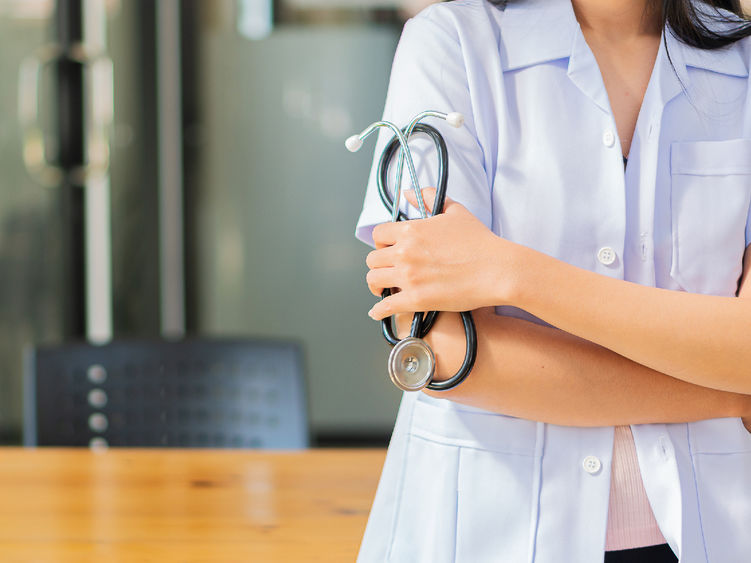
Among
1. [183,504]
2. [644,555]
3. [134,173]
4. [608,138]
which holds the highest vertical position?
[608,138]

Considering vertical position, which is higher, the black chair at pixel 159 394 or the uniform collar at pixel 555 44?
the uniform collar at pixel 555 44

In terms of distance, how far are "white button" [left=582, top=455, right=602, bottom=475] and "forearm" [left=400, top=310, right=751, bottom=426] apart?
0.03 metres

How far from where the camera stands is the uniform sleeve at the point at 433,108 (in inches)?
32.6

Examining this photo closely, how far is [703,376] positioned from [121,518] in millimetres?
771

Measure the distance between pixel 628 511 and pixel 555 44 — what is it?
495 millimetres

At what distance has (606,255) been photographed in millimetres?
818

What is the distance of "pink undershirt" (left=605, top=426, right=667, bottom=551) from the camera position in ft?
2.56

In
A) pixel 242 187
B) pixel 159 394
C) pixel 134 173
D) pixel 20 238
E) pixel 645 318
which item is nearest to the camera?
pixel 645 318

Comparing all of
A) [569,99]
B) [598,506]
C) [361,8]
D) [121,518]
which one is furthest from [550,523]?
[361,8]

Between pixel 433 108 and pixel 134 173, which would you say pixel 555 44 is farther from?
pixel 134 173

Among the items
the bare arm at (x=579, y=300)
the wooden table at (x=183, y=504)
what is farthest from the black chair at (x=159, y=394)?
the bare arm at (x=579, y=300)

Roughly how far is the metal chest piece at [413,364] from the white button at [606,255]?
20cm

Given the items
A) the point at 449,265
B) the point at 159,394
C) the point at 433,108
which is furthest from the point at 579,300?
the point at 159,394

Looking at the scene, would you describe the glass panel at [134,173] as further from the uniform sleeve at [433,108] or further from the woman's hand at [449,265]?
the woman's hand at [449,265]
